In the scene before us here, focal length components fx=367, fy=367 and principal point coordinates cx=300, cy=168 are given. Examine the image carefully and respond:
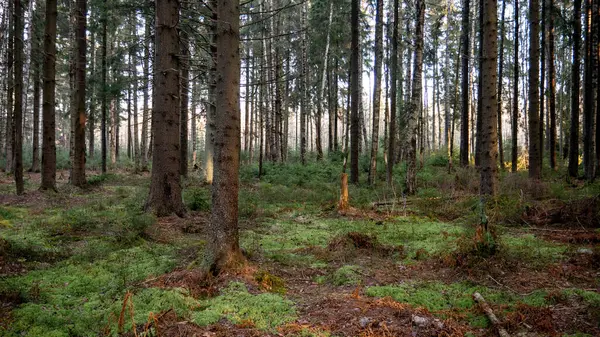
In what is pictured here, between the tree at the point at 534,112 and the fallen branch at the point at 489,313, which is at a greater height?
the tree at the point at 534,112

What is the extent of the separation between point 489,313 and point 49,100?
14.1 meters

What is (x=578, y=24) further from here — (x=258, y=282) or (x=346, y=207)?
(x=258, y=282)

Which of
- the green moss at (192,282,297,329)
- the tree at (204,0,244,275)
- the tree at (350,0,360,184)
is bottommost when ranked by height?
the green moss at (192,282,297,329)

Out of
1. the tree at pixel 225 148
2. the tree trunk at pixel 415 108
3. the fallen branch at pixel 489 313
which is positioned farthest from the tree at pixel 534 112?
the tree at pixel 225 148

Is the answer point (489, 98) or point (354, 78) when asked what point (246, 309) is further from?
point (354, 78)

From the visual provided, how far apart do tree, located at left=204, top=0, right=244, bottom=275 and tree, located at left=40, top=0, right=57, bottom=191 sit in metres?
10.4

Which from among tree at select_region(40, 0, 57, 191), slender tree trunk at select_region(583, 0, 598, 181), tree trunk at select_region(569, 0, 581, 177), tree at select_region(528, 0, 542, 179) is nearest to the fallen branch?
tree at select_region(528, 0, 542, 179)

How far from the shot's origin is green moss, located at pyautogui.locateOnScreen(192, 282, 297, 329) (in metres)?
3.67

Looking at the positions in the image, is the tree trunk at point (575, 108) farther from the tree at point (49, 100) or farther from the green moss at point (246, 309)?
the tree at point (49, 100)

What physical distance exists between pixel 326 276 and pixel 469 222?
4.28 metres

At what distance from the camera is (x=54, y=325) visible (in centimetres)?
355

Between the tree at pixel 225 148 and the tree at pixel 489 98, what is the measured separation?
746cm

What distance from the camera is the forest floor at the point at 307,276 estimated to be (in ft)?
11.6

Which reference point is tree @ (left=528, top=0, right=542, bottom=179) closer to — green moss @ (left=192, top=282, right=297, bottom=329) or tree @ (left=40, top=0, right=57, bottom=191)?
green moss @ (left=192, top=282, right=297, bottom=329)
